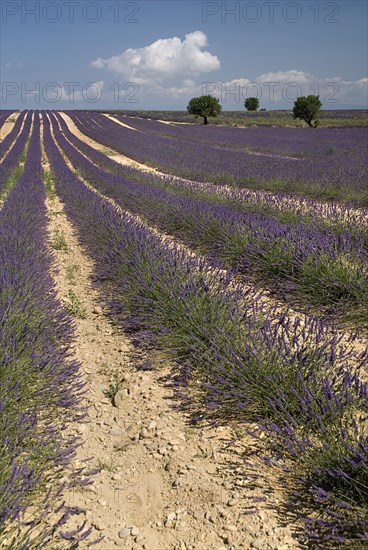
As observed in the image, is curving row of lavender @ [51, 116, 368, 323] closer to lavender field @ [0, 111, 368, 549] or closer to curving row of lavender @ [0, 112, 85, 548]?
lavender field @ [0, 111, 368, 549]

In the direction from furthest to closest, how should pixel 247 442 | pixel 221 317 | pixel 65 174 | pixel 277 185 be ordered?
pixel 65 174
pixel 277 185
pixel 221 317
pixel 247 442

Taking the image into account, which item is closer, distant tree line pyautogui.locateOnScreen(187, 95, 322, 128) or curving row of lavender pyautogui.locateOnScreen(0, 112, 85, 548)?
curving row of lavender pyautogui.locateOnScreen(0, 112, 85, 548)

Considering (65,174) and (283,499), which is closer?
(283,499)

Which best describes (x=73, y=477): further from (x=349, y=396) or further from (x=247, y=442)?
(x=349, y=396)

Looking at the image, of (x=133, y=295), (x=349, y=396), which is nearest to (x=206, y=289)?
(x=133, y=295)

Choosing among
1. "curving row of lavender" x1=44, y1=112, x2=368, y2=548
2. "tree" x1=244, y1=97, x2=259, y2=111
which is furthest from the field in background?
"curving row of lavender" x1=44, y1=112, x2=368, y2=548

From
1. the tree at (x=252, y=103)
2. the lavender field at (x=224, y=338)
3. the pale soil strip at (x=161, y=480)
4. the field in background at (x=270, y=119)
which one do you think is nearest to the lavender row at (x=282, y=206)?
the lavender field at (x=224, y=338)

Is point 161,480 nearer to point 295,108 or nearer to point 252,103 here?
point 295,108

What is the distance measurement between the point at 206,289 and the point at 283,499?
1686 mm

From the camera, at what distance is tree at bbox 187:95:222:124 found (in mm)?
43219

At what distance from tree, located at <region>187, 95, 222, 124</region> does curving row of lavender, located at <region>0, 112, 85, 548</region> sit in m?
42.6

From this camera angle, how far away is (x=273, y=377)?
233 cm

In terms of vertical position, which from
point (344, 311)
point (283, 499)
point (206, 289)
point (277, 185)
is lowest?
point (283, 499)

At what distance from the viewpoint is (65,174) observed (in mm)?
12391
